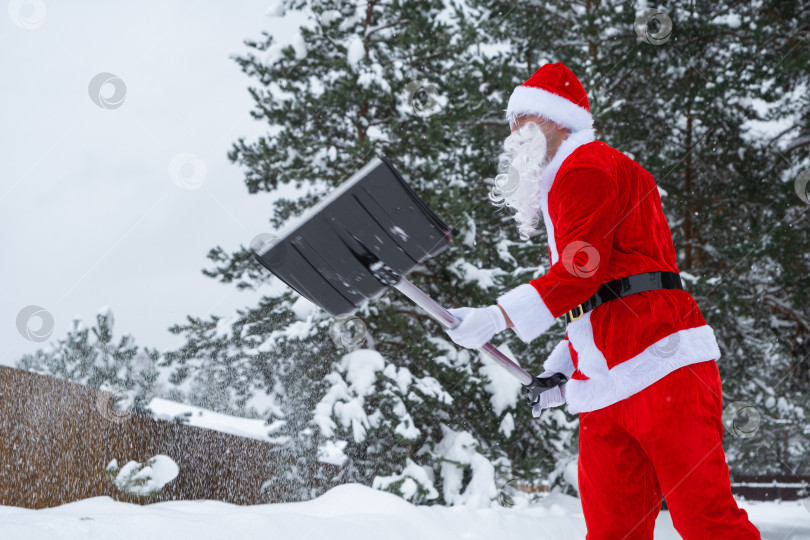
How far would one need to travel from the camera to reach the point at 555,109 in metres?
2.24

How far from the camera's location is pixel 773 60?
8969mm

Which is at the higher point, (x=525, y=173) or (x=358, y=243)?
(x=525, y=173)

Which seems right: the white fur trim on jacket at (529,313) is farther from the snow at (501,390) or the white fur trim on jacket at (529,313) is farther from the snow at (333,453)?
the snow at (501,390)

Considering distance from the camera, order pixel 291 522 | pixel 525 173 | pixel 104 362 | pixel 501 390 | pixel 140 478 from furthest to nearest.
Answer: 1. pixel 104 362
2. pixel 501 390
3. pixel 140 478
4. pixel 291 522
5. pixel 525 173

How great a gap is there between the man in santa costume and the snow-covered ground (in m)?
1.20

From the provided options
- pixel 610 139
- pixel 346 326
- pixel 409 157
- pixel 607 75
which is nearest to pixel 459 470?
pixel 346 326

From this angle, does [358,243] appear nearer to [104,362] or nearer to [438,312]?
[438,312]

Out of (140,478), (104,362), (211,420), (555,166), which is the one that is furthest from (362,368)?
(104,362)

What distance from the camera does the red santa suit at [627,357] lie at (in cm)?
178

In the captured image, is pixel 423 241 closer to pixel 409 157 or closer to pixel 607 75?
pixel 409 157

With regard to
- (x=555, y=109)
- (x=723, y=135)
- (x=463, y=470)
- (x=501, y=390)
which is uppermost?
(x=723, y=135)

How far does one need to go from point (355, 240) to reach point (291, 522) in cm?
138

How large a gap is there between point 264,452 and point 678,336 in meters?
6.55

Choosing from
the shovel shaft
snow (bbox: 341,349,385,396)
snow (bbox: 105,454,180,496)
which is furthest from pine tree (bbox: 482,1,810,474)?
the shovel shaft
